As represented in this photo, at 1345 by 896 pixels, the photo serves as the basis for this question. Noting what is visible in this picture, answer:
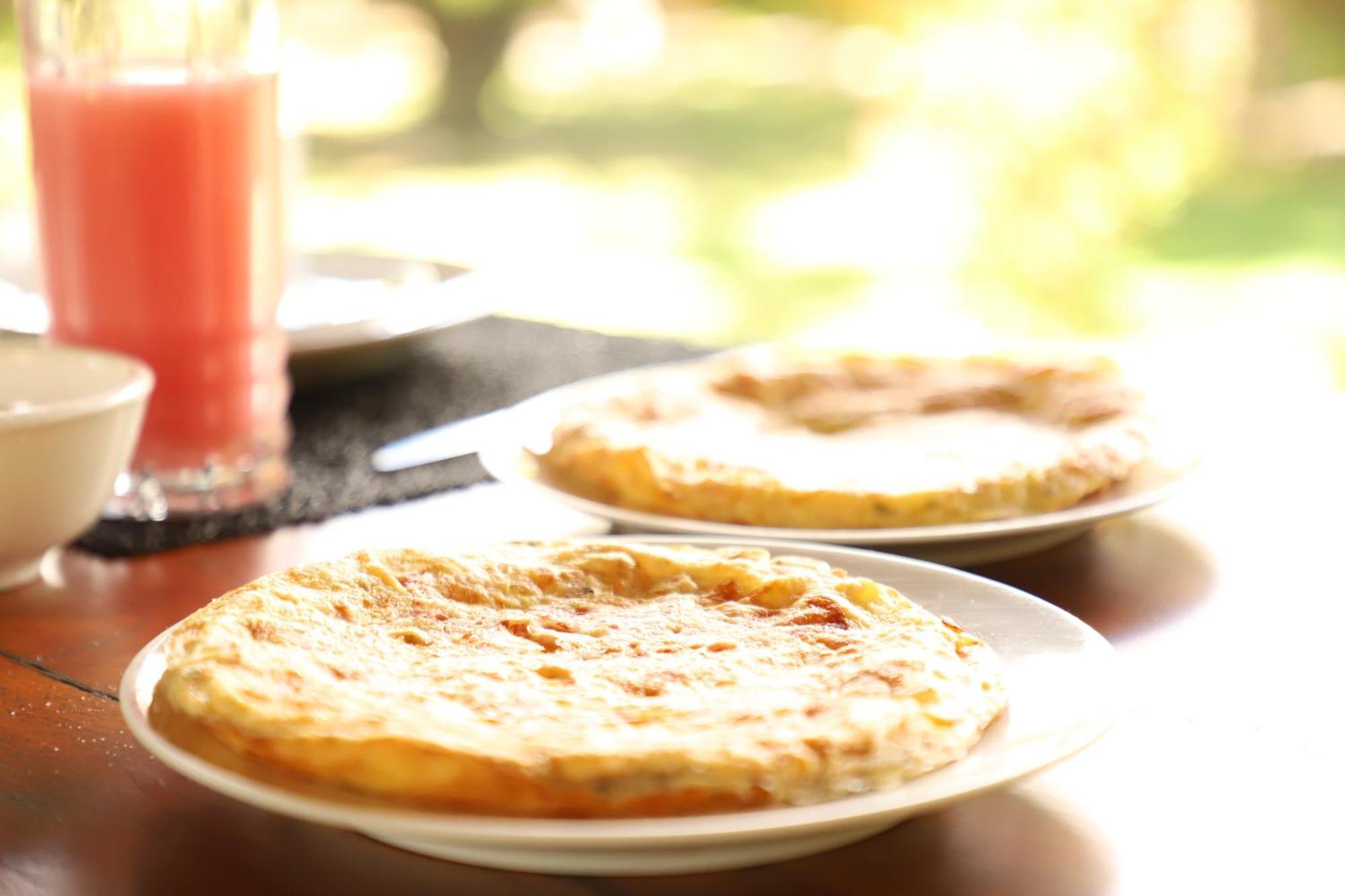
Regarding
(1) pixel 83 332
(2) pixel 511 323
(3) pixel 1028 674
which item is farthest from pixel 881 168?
(3) pixel 1028 674

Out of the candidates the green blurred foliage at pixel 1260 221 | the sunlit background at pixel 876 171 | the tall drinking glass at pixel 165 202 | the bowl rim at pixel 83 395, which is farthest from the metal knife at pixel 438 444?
the green blurred foliage at pixel 1260 221

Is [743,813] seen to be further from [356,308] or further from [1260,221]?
[1260,221]

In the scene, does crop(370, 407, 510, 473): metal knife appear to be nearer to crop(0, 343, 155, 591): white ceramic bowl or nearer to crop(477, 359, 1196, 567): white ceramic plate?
crop(477, 359, 1196, 567): white ceramic plate

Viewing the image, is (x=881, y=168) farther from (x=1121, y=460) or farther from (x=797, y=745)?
(x=797, y=745)

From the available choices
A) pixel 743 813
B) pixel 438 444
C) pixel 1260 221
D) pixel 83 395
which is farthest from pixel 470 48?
pixel 743 813

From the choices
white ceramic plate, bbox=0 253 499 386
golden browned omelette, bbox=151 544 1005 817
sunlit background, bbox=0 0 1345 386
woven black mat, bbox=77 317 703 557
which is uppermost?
golden browned omelette, bbox=151 544 1005 817

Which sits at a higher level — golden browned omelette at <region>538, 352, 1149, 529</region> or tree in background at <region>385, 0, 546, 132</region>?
golden browned omelette at <region>538, 352, 1149, 529</region>

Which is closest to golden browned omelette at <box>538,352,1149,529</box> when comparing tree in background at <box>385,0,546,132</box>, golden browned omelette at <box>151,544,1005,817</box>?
golden browned omelette at <box>151,544,1005,817</box>

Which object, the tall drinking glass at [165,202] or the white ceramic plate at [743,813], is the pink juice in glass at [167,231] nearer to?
the tall drinking glass at [165,202]
